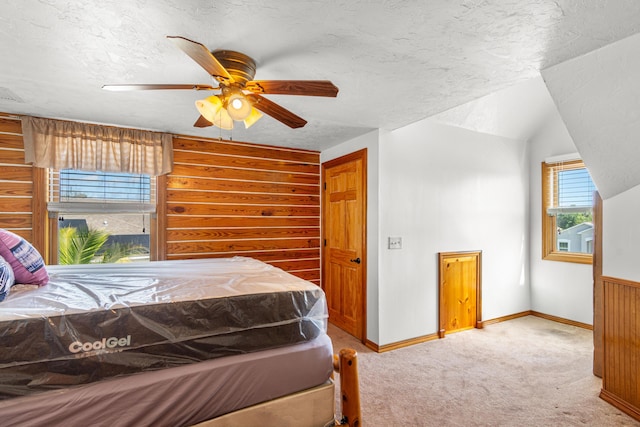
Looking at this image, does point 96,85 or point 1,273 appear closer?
point 1,273

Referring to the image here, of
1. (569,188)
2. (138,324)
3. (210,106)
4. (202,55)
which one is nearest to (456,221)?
(569,188)

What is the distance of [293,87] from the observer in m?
1.56

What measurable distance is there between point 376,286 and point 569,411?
5.39ft

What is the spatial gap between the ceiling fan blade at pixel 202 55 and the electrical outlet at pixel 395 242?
7.17 ft

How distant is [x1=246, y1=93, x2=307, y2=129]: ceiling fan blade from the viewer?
5.70 ft

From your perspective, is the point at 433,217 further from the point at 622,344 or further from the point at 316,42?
the point at 316,42

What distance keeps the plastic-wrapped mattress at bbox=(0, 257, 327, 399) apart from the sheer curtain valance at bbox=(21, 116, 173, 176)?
5.05ft

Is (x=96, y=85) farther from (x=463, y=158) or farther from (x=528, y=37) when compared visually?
(x=463, y=158)

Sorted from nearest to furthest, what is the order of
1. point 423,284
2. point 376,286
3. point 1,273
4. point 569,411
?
point 1,273
point 569,411
point 376,286
point 423,284

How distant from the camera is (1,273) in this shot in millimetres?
1303

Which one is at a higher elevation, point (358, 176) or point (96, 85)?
point (96, 85)

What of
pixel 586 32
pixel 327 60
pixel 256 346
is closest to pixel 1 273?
pixel 256 346

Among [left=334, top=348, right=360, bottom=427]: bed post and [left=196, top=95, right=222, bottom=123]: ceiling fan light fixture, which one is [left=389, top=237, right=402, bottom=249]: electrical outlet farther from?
[left=196, top=95, right=222, bottom=123]: ceiling fan light fixture

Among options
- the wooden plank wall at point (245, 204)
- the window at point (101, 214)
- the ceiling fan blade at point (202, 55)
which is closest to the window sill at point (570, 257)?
the wooden plank wall at point (245, 204)
